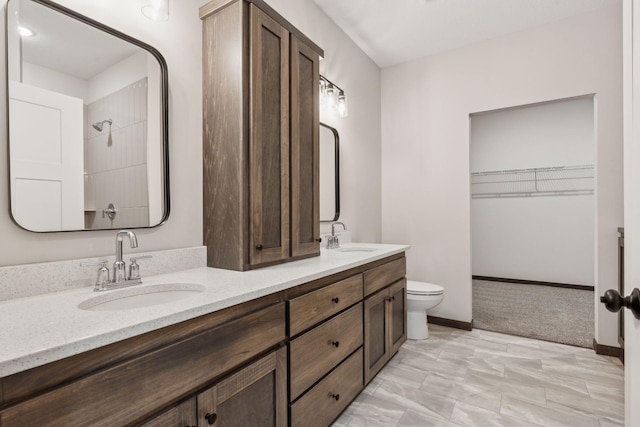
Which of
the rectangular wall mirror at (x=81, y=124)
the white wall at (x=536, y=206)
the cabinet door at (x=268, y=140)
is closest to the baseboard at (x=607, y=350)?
the white wall at (x=536, y=206)

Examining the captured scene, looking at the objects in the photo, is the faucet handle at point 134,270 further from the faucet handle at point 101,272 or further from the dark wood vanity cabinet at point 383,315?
the dark wood vanity cabinet at point 383,315

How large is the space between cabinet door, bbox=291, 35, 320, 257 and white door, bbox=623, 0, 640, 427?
1352 millimetres

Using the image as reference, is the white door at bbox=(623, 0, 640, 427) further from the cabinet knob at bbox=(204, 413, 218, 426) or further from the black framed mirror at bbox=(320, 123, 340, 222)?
the black framed mirror at bbox=(320, 123, 340, 222)

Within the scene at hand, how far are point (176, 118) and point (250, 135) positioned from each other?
360mm

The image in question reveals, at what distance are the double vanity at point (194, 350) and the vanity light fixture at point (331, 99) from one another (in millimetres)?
1289

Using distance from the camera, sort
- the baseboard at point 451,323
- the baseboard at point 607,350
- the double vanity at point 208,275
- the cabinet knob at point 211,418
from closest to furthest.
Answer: the double vanity at point 208,275, the cabinet knob at point 211,418, the baseboard at point 607,350, the baseboard at point 451,323

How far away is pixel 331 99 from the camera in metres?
2.49

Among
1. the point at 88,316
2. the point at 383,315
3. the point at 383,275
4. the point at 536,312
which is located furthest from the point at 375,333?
the point at 536,312

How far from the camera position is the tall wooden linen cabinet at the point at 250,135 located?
1.51 meters

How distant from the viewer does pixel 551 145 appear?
4.44 meters

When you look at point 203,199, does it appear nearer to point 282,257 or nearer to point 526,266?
point 282,257

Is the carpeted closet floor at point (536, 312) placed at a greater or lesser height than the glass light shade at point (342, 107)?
lesser

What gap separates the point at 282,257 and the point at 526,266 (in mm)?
4333

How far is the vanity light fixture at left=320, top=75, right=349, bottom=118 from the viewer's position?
8.14 feet
